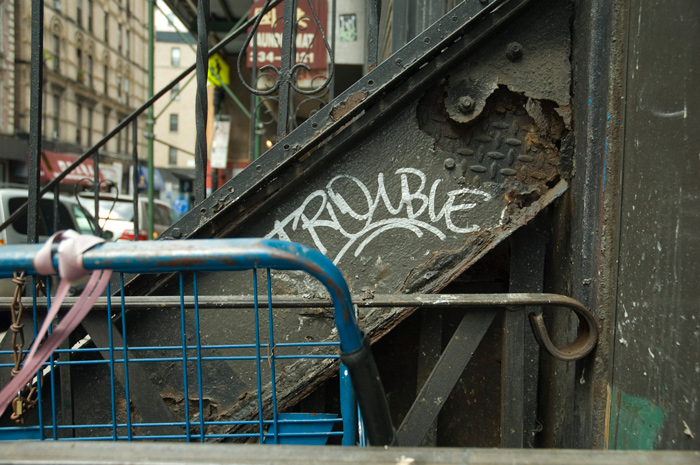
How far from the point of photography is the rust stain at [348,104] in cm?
241

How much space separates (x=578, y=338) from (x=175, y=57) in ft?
177

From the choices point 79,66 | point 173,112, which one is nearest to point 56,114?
point 79,66

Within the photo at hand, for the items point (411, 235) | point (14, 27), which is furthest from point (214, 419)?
point (14, 27)

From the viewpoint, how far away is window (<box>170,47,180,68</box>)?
49.3 m

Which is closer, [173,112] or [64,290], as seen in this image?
[64,290]

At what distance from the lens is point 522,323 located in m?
2.21

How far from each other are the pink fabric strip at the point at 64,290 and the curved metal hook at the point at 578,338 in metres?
1.71

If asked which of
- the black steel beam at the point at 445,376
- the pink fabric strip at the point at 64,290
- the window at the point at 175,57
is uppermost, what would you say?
the window at the point at 175,57

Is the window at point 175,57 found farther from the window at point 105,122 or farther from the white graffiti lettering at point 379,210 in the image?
the white graffiti lettering at point 379,210

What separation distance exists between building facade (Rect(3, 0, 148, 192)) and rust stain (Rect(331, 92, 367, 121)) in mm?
22422

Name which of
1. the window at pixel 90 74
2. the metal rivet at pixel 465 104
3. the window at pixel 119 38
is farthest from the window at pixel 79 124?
the metal rivet at pixel 465 104

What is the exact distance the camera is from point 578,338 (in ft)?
7.47

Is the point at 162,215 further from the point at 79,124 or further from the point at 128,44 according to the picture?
the point at 128,44

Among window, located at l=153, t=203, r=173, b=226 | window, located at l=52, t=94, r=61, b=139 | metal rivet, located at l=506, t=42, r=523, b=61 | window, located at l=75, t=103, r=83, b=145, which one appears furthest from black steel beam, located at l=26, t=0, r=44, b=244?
window, located at l=75, t=103, r=83, b=145
